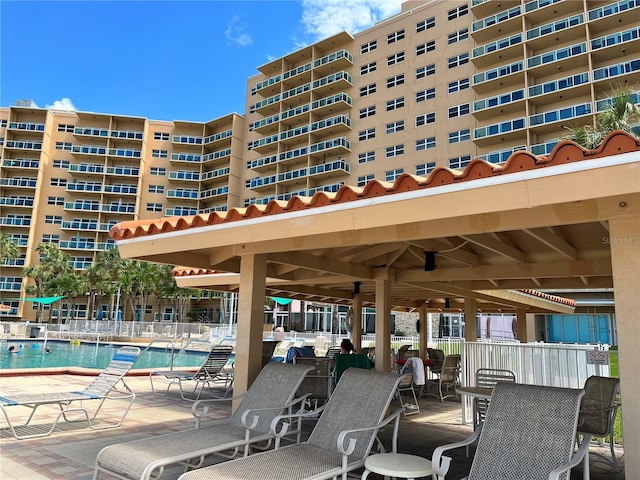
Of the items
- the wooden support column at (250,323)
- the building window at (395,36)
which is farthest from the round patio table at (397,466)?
the building window at (395,36)

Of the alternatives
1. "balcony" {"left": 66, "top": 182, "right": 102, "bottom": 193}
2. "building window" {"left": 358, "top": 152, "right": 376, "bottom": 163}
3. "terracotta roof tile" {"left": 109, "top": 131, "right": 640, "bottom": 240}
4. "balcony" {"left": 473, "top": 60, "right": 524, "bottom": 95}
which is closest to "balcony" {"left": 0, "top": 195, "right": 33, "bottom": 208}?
"balcony" {"left": 66, "top": 182, "right": 102, "bottom": 193}

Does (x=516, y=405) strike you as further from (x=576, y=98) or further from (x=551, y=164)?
(x=576, y=98)

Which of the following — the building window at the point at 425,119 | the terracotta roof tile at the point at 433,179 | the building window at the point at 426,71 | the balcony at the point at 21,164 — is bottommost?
the terracotta roof tile at the point at 433,179

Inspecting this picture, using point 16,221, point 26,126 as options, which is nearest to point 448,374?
point 16,221

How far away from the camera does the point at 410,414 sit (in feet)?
27.3

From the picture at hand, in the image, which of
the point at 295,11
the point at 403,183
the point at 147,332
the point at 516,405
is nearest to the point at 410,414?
the point at 516,405

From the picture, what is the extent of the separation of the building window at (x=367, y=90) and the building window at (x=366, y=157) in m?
5.81

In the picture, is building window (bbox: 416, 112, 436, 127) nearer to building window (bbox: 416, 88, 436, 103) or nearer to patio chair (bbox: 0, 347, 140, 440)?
building window (bbox: 416, 88, 436, 103)

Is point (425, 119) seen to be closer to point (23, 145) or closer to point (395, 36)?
point (395, 36)

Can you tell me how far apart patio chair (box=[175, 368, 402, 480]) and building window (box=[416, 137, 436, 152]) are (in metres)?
36.4

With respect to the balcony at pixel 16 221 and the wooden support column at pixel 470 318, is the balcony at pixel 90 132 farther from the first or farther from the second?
the wooden support column at pixel 470 318

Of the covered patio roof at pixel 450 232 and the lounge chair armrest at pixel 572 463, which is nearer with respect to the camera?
the lounge chair armrest at pixel 572 463

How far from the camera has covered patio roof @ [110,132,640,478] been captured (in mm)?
3271

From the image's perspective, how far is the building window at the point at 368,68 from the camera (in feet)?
146
